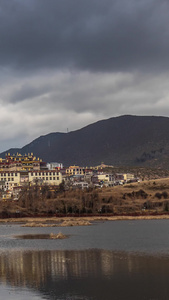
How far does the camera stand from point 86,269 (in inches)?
1957

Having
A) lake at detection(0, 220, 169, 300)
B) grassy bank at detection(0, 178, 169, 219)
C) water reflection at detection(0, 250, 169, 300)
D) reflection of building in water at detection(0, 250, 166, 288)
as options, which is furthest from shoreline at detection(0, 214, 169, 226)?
water reflection at detection(0, 250, 169, 300)

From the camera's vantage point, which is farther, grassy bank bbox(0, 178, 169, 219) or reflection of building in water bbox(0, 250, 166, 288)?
grassy bank bbox(0, 178, 169, 219)

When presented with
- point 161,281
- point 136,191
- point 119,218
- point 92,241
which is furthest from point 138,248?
point 136,191

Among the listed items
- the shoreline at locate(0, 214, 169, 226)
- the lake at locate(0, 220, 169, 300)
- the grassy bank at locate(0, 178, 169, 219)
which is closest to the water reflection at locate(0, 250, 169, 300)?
the lake at locate(0, 220, 169, 300)

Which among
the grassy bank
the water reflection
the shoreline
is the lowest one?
the water reflection

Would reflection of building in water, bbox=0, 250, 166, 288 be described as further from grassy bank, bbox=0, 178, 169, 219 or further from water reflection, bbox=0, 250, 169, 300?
grassy bank, bbox=0, 178, 169, 219

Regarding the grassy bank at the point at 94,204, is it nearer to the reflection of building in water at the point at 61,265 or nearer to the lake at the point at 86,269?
the lake at the point at 86,269

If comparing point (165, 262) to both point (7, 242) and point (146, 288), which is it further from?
point (7, 242)

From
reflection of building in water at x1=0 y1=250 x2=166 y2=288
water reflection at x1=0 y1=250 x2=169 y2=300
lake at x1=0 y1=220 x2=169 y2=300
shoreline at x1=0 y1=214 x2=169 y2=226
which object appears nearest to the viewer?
water reflection at x1=0 y1=250 x2=169 y2=300

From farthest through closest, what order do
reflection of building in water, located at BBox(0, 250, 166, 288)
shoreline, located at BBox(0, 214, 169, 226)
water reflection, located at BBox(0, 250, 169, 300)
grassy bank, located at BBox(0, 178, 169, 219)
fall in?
grassy bank, located at BBox(0, 178, 169, 219) → shoreline, located at BBox(0, 214, 169, 226) → reflection of building in water, located at BBox(0, 250, 166, 288) → water reflection, located at BBox(0, 250, 169, 300)

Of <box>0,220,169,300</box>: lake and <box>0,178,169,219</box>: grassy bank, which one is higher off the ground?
<box>0,178,169,219</box>: grassy bank

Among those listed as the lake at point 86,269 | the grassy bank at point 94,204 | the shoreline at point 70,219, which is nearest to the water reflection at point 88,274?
the lake at point 86,269

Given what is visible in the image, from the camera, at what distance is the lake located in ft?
127

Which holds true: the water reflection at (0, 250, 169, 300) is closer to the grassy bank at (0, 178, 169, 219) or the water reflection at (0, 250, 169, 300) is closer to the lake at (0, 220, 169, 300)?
the lake at (0, 220, 169, 300)
